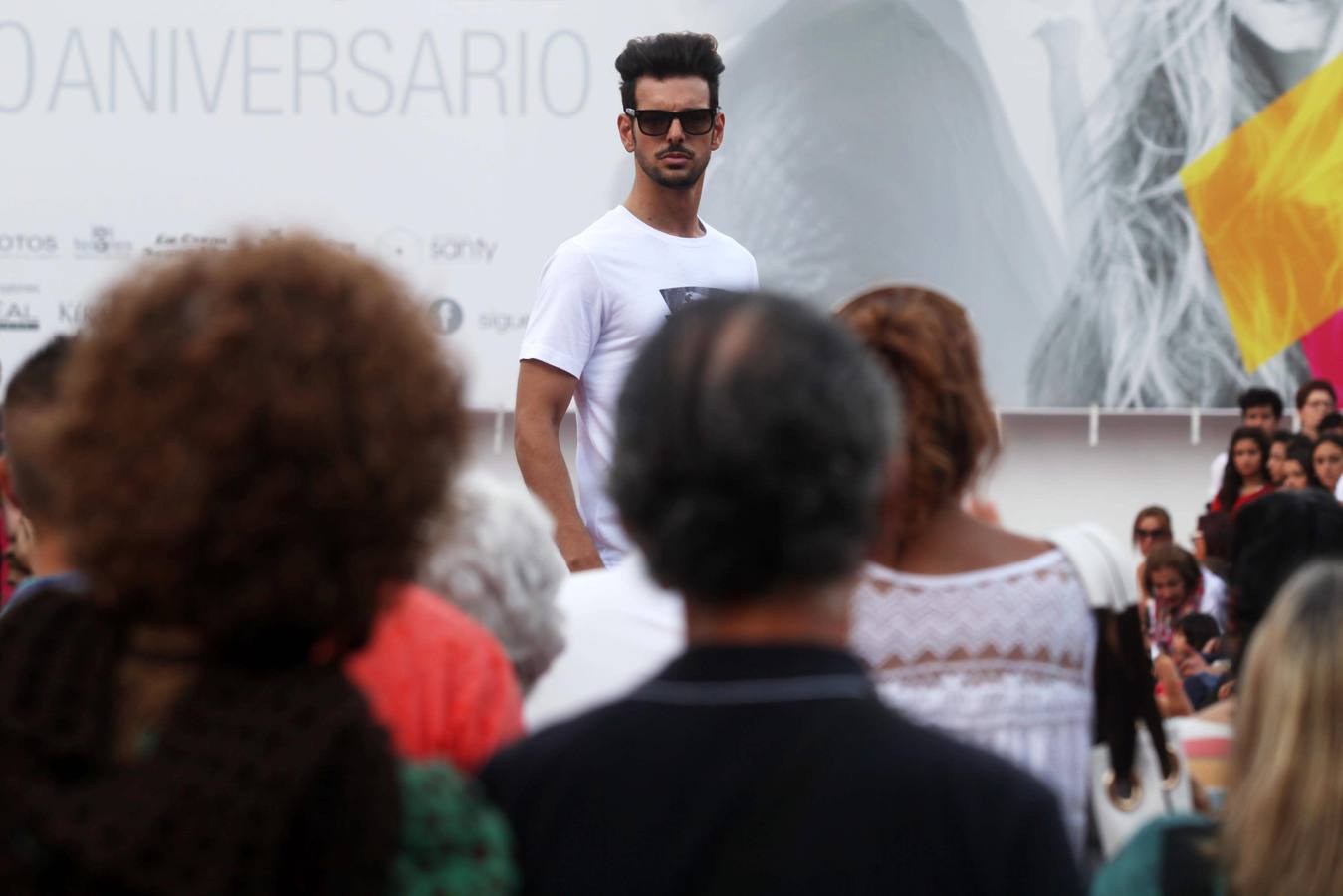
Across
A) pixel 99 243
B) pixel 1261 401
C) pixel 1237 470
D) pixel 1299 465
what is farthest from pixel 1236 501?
pixel 99 243

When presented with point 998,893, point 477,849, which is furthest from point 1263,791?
point 477,849

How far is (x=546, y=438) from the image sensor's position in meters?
3.49

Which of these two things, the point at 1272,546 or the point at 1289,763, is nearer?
the point at 1289,763

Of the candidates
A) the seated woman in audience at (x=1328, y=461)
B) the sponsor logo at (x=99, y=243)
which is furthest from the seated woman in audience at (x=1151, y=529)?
the sponsor logo at (x=99, y=243)

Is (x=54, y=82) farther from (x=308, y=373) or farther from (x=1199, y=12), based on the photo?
(x=308, y=373)

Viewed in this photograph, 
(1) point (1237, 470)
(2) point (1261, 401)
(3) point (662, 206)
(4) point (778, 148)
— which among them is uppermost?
(4) point (778, 148)

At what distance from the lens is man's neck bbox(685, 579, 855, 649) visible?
121 cm

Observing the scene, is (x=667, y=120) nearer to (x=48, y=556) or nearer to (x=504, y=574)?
(x=48, y=556)

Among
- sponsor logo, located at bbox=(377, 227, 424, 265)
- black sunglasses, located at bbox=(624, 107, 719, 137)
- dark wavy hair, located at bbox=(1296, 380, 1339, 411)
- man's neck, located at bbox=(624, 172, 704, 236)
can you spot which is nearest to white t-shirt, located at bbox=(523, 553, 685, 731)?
man's neck, located at bbox=(624, 172, 704, 236)

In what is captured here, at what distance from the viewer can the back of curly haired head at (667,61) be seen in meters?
3.76

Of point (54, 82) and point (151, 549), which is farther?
point (54, 82)

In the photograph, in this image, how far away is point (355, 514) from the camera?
3.68ft

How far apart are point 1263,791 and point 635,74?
8.40ft

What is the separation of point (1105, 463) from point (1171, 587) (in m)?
2.89
